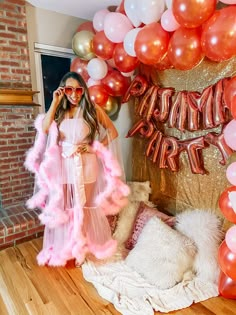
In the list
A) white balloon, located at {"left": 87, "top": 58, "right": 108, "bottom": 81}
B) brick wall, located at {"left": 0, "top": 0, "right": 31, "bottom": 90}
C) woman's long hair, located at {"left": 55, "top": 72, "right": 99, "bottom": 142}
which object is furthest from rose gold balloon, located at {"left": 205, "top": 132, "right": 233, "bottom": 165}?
brick wall, located at {"left": 0, "top": 0, "right": 31, "bottom": 90}

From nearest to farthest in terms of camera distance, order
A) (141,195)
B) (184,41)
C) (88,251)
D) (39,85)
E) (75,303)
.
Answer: (184,41)
(75,303)
(88,251)
(141,195)
(39,85)

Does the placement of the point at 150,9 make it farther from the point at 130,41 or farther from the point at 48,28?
the point at 48,28

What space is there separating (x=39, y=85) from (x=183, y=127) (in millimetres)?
1566

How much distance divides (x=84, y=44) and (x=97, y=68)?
0.28 m

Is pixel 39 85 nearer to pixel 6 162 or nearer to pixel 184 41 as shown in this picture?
pixel 6 162

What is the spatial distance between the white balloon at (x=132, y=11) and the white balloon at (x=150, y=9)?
81 mm

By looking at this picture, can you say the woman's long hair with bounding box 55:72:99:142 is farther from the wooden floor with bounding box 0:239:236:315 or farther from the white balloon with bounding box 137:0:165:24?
the wooden floor with bounding box 0:239:236:315

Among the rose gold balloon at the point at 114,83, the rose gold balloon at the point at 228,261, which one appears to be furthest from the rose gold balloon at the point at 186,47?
the rose gold balloon at the point at 228,261

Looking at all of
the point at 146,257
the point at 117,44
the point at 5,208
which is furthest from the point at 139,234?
the point at 117,44

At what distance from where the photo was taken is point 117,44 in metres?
1.98

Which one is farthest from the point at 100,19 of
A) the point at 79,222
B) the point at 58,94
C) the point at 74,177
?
the point at 79,222

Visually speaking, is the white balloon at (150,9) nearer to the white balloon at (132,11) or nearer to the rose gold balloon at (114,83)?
the white balloon at (132,11)

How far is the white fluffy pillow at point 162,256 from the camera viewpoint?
1680 millimetres

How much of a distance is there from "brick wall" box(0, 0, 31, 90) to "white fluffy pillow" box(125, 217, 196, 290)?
71.8 inches
